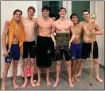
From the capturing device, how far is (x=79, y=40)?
14.5 ft

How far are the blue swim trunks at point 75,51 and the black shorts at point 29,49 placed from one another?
770 mm

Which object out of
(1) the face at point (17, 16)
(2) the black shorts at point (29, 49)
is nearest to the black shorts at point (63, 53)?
(2) the black shorts at point (29, 49)

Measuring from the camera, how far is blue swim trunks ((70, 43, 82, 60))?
4305 mm

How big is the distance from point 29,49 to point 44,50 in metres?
0.30

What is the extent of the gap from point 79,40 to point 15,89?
1617 millimetres

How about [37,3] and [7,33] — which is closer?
[7,33]

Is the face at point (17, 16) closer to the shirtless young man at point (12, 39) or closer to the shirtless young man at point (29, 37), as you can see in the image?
the shirtless young man at point (12, 39)

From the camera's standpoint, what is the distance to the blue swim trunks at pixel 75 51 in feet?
14.1

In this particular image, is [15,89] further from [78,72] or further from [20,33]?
[78,72]

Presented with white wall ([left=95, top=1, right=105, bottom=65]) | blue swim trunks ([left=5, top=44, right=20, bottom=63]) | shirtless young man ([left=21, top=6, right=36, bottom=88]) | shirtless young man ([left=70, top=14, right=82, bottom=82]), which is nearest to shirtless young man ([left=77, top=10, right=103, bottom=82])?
shirtless young man ([left=70, top=14, right=82, bottom=82])

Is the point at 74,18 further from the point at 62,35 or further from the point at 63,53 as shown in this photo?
the point at 63,53

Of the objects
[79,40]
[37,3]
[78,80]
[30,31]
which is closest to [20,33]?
[30,31]

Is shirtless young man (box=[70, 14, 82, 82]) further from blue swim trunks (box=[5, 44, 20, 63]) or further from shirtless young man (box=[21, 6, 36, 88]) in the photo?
blue swim trunks (box=[5, 44, 20, 63])

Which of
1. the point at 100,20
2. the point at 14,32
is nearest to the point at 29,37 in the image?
the point at 14,32
